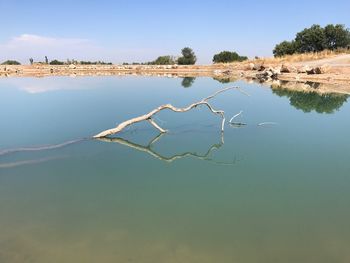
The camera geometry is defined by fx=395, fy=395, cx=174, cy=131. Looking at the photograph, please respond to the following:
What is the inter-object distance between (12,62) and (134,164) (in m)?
58.0

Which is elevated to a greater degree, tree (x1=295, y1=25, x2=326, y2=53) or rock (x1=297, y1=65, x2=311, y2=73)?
tree (x1=295, y1=25, x2=326, y2=53)

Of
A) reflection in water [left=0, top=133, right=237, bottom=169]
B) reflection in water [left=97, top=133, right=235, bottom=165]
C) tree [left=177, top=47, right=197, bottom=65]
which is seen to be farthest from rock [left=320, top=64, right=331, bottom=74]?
tree [left=177, top=47, right=197, bottom=65]

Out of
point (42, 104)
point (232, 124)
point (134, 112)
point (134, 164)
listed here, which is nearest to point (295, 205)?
point (134, 164)

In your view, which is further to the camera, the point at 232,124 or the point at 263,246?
the point at 232,124

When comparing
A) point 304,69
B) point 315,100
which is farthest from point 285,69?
point 315,100

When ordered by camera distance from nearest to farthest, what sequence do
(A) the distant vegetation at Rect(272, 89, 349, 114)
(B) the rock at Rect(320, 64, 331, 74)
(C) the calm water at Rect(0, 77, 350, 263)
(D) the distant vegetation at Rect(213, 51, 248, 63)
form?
(C) the calm water at Rect(0, 77, 350, 263) → (A) the distant vegetation at Rect(272, 89, 349, 114) → (B) the rock at Rect(320, 64, 331, 74) → (D) the distant vegetation at Rect(213, 51, 248, 63)

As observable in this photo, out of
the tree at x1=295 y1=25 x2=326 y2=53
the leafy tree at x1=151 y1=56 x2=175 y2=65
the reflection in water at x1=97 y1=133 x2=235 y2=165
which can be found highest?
the tree at x1=295 y1=25 x2=326 y2=53

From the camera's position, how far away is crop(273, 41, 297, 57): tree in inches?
1866

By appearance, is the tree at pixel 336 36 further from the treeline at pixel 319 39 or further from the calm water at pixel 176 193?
the calm water at pixel 176 193

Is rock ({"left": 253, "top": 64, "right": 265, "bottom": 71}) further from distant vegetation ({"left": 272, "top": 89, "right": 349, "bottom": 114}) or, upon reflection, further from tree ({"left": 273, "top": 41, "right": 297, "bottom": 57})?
distant vegetation ({"left": 272, "top": 89, "right": 349, "bottom": 114})

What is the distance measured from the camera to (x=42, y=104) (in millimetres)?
17016

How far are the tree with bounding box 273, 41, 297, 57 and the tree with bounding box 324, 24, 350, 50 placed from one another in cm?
381

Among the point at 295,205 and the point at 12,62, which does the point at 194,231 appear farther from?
the point at 12,62

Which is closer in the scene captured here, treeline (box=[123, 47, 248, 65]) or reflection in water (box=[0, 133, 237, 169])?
reflection in water (box=[0, 133, 237, 169])
